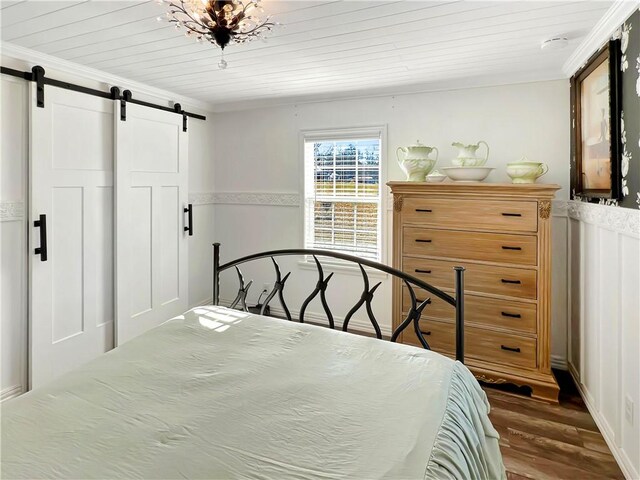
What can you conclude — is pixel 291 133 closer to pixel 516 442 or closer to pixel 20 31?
pixel 20 31

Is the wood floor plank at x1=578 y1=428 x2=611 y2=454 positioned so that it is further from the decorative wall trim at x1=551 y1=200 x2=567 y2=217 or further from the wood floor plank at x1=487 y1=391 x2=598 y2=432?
the decorative wall trim at x1=551 y1=200 x2=567 y2=217

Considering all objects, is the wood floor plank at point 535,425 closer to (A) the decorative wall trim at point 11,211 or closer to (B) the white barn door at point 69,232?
(B) the white barn door at point 69,232

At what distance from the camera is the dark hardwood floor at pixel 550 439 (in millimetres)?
2119

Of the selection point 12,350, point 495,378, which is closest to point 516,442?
point 495,378

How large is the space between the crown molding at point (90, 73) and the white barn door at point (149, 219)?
0.18 meters

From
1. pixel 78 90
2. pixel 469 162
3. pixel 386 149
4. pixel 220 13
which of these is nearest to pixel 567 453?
pixel 469 162

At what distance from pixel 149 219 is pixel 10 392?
1711mm

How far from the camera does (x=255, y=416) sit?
4.08 feet

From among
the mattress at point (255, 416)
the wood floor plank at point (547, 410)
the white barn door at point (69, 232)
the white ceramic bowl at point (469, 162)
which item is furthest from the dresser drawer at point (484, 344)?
the white barn door at point (69, 232)

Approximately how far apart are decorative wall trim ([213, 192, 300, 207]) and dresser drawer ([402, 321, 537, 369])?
6.28 feet

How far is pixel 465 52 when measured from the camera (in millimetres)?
2703

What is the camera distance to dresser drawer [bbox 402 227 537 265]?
287 cm

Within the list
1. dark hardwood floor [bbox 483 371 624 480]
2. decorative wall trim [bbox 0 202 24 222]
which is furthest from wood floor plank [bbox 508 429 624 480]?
decorative wall trim [bbox 0 202 24 222]

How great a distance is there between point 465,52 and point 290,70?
4.28 feet
